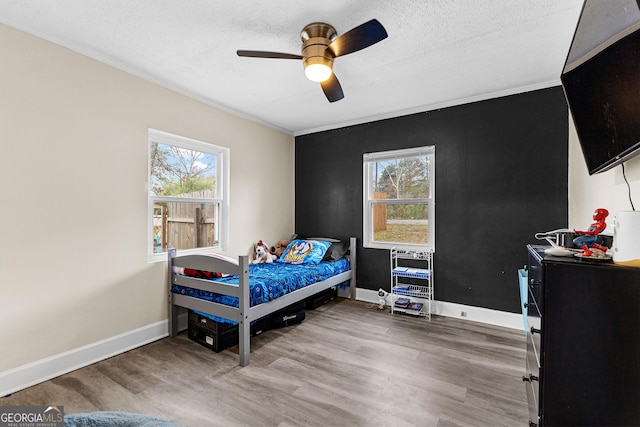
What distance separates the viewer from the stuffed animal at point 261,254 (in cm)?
363

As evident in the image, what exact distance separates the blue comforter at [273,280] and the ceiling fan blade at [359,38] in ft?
6.32

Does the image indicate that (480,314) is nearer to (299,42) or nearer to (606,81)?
(606,81)

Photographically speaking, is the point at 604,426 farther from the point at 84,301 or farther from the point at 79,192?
the point at 79,192

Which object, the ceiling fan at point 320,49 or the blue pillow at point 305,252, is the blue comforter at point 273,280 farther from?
the ceiling fan at point 320,49

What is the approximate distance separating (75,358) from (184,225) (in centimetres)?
139

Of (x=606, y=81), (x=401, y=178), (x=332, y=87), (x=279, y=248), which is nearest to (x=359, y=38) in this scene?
(x=332, y=87)

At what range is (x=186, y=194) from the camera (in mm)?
3088

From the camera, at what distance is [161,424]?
923 millimetres

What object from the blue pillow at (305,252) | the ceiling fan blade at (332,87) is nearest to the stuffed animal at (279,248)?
the blue pillow at (305,252)

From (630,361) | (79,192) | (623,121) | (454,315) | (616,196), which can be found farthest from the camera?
(454,315)

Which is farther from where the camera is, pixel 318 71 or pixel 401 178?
pixel 401 178

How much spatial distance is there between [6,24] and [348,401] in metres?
3.30

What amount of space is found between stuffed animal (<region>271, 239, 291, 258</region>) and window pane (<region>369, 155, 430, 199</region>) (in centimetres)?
141

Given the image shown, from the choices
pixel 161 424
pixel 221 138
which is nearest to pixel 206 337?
pixel 161 424
